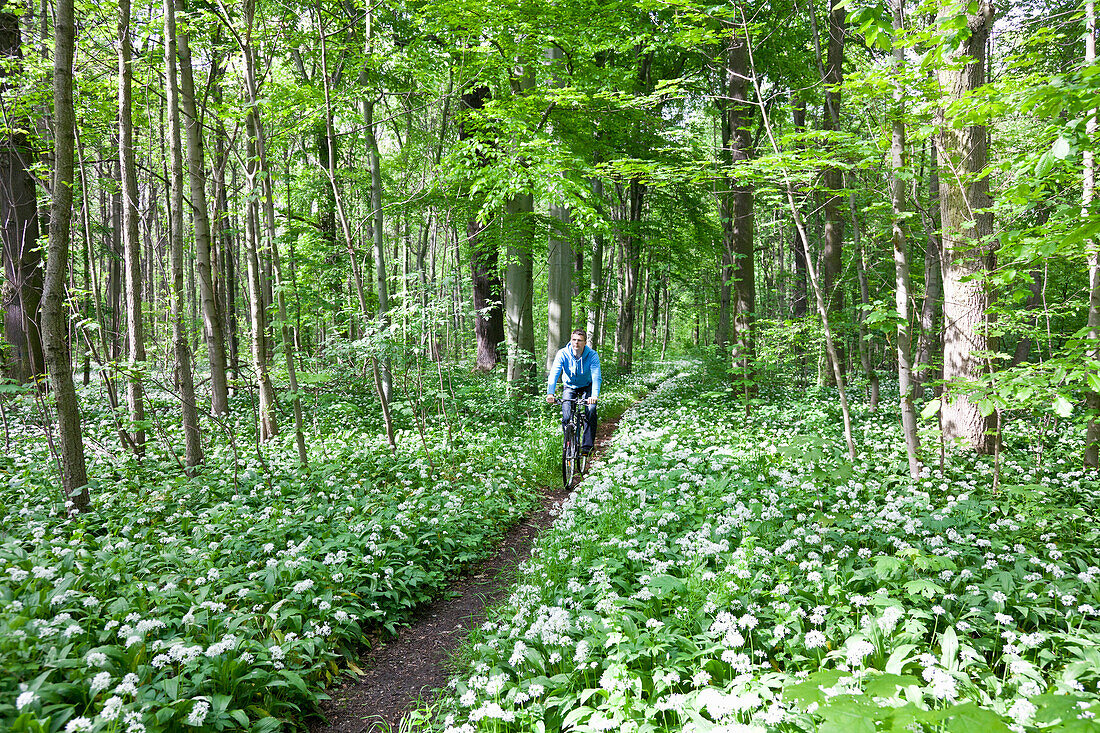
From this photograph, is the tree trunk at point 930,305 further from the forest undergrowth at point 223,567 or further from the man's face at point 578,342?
the forest undergrowth at point 223,567

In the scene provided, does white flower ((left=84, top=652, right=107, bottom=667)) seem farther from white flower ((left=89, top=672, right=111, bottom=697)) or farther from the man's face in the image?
the man's face

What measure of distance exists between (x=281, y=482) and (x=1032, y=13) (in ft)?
51.1

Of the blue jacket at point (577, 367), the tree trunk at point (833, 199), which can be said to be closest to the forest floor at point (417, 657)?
the blue jacket at point (577, 367)

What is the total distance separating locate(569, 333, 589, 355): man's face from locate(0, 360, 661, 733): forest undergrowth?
2035mm

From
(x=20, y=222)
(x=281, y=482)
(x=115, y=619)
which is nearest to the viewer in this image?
(x=115, y=619)

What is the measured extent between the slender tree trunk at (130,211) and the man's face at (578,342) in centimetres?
564

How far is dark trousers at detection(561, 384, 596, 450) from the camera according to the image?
8391 mm

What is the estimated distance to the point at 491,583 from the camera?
555 centimetres

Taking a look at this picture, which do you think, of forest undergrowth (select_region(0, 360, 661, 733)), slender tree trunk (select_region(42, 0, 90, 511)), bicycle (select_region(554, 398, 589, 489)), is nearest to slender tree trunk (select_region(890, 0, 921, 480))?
bicycle (select_region(554, 398, 589, 489))

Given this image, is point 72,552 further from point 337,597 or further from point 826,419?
→ point 826,419

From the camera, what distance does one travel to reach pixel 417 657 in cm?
435

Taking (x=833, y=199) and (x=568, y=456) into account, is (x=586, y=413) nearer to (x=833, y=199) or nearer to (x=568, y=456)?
Result: (x=568, y=456)

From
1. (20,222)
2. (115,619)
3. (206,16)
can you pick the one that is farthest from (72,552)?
(20,222)

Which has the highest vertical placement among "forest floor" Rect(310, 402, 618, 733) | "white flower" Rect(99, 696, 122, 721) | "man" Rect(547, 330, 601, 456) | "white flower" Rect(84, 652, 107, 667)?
"man" Rect(547, 330, 601, 456)
